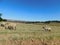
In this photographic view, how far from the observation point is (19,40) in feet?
50.3

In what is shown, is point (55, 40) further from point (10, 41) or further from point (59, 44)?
point (10, 41)

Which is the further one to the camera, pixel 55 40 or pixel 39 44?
pixel 55 40

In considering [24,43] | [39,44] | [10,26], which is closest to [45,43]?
[39,44]

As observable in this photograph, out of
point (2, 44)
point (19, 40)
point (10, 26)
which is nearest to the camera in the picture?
point (2, 44)

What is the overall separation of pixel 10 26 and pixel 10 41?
23.1 metres

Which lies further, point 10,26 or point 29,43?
point 10,26

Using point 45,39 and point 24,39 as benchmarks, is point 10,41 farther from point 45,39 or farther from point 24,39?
point 45,39

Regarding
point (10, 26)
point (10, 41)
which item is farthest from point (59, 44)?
point (10, 26)

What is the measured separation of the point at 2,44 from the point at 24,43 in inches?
72.1

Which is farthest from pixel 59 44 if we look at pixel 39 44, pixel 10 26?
pixel 10 26

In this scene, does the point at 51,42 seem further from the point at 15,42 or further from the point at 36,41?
the point at 15,42

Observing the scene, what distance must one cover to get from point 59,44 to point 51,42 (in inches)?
28.6

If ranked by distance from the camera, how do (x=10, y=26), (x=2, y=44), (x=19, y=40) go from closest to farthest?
(x=2, y=44) < (x=19, y=40) < (x=10, y=26)

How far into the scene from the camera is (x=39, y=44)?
14.8 meters
